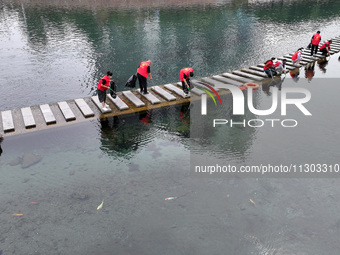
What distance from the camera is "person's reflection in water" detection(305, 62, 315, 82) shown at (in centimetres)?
1981

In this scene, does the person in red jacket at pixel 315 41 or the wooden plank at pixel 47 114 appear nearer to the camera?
the wooden plank at pixel 47 114

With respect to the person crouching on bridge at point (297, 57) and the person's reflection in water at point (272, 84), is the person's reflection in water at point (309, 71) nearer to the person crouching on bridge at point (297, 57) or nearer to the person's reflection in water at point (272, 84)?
the person crouching on bridge at point (297, 57)

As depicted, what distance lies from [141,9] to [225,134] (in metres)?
40.9

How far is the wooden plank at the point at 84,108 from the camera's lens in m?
13.8

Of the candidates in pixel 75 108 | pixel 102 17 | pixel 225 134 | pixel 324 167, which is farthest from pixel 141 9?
pixel 324 167

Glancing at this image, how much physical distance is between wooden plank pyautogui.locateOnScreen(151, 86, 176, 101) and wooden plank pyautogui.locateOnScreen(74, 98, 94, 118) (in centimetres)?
435

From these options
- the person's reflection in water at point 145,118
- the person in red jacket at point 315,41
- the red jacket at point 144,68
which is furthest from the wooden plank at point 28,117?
the person in red jacket at point 315,41

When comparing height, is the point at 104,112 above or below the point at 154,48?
below

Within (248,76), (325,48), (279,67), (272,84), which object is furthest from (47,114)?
(325,48)

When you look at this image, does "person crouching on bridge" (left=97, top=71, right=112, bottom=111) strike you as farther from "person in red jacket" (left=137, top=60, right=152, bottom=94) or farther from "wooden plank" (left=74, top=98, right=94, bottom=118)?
"person in red jacket" (left=137, top=60, right=152, bottom=94)

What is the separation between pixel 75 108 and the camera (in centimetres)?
1456

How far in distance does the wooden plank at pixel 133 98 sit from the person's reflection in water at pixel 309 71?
41.2 ft

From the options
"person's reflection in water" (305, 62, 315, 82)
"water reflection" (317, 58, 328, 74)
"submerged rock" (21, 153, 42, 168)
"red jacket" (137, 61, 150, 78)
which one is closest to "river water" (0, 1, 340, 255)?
"submerged rock" (21, 153, 42, 168)

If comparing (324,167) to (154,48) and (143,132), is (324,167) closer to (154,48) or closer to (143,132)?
(143,132)
